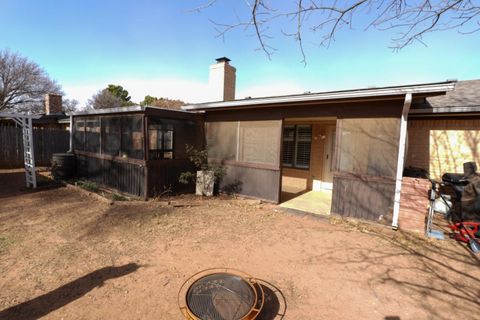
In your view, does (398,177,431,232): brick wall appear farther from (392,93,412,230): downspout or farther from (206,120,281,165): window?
(206,120,281,165): window

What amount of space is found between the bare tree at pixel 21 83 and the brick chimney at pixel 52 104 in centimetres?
1293

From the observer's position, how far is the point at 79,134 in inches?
330

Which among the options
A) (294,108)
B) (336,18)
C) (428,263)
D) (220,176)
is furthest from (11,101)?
(428,263)

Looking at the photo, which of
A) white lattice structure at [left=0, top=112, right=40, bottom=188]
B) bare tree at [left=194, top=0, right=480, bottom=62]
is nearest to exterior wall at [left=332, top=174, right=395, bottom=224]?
bare tree at [left=194, top=0, right=480, bottom=62]

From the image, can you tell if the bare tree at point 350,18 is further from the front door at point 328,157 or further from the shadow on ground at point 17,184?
the shadow on ground at point 17,184

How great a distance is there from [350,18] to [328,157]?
5.53 m

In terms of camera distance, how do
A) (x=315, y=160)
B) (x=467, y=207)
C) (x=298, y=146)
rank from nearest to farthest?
(x=467, y=207)
(x=315, y=160)
(x=298, y=146)

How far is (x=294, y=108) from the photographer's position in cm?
565

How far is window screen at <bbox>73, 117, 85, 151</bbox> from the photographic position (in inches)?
323

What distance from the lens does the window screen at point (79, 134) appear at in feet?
26.9

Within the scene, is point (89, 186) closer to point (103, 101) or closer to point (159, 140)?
point (159, 140)

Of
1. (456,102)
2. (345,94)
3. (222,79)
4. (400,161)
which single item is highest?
(222,79)

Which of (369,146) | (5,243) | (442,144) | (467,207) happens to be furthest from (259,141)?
(5,243)

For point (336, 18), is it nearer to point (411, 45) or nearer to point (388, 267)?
point (411, 45)
